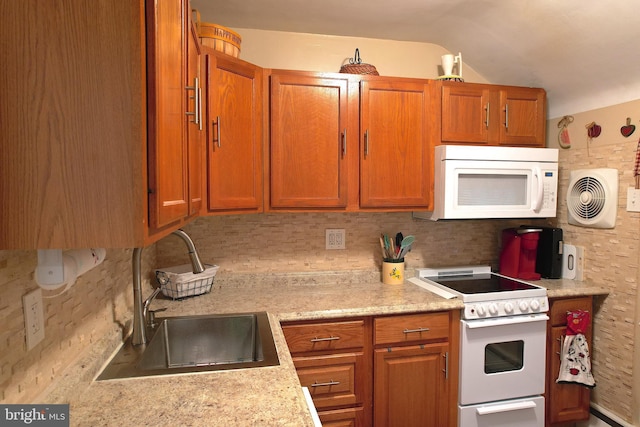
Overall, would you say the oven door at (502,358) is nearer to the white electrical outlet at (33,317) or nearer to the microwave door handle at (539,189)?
the microwave door handle at (539,189)

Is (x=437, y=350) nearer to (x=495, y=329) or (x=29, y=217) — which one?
(x=495, y=329)

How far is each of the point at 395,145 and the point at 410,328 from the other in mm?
977

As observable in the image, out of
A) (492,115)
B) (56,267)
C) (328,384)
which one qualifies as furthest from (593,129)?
(56,267)

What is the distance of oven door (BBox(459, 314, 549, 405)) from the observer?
1883 millimetres

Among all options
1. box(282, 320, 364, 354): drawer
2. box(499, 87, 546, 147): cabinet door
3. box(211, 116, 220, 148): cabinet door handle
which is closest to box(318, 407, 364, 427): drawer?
box(282, 320, 364, 354): drawer

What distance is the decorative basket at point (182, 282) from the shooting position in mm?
1861

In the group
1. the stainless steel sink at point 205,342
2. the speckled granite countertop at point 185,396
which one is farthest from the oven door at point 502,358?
the stainless steel sink at point 205,342

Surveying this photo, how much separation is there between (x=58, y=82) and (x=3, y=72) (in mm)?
87

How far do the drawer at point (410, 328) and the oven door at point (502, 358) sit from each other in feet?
0.39

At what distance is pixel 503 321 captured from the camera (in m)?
1.91

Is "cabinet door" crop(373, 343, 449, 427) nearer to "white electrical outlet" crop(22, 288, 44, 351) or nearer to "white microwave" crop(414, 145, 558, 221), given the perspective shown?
"white microwave" crop(414, 145, 558, 221)

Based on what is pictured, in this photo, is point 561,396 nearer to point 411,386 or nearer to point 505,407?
point 505,407

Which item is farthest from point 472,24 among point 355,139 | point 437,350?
point 437,350

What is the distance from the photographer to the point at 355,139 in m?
2.03
